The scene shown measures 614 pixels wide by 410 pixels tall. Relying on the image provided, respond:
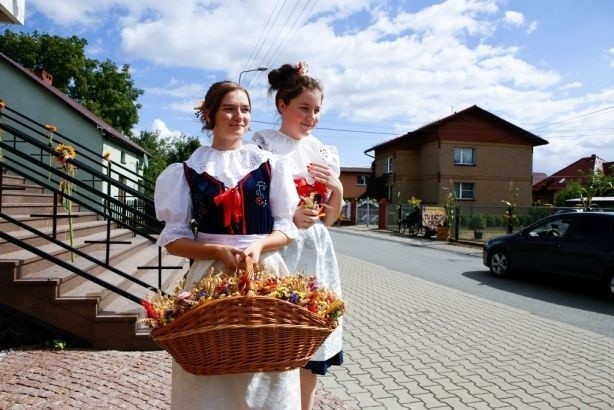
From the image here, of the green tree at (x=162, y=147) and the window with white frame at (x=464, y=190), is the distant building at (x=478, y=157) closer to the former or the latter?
the window with white frame at (x=464, y=190)

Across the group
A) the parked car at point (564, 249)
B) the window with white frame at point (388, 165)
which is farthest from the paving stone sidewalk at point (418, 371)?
the window with white frame at point (388, 165)

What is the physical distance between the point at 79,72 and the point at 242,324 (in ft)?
130

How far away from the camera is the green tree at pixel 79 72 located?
34531 millimetres

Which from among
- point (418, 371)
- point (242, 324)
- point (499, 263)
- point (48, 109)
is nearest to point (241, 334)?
point (242, 324)

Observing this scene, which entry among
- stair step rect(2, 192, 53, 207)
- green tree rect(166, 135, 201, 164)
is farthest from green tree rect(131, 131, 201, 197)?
stair step rect(2, 192, 53, 207)

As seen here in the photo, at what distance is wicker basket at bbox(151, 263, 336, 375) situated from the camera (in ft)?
5.15

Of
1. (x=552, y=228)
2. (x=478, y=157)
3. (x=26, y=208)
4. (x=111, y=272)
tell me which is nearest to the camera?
(x=111, y=272)

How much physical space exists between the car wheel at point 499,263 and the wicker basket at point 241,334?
1035 cm

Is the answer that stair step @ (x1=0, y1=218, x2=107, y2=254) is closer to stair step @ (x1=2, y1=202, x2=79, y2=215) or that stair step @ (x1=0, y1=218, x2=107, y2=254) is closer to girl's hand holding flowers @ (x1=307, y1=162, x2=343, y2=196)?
stair step @ (x1=2, y1=202, x2=79, y2=215)

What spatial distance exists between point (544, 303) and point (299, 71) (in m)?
7.60

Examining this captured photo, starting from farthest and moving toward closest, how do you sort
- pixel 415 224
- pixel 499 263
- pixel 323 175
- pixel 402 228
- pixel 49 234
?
pixel 402 228
pixel 415 224
pixel 499 263
pixel 49 234
pixel 323 175

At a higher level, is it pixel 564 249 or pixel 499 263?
pixel 564 249

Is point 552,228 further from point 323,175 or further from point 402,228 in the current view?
point 402,228

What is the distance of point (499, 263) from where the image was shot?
36.9ft
